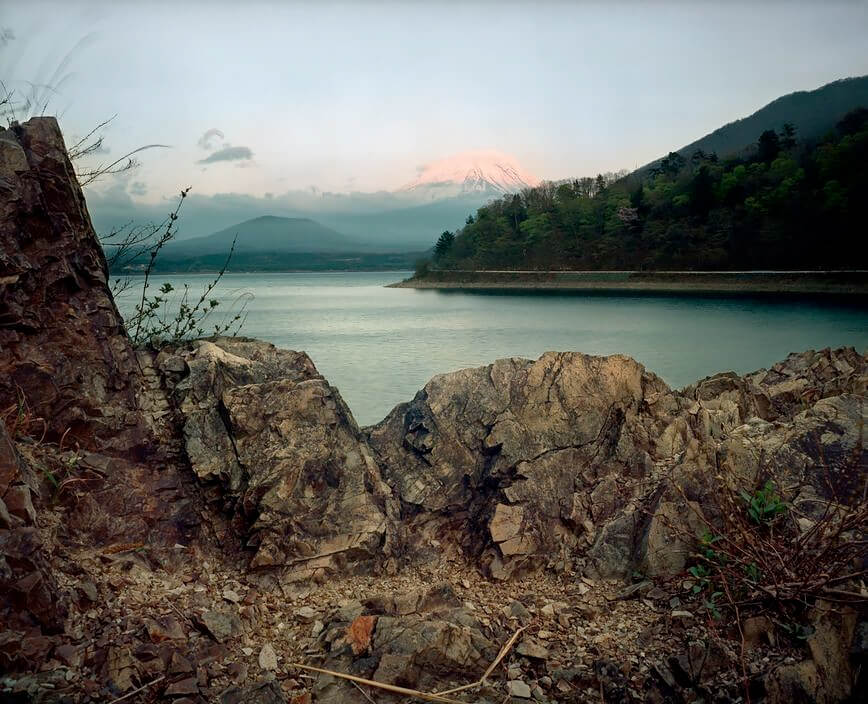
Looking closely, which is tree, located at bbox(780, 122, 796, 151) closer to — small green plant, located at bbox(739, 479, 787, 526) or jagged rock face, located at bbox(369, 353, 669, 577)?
jagged rock face, located at bbox(369, 353, 669, 577)

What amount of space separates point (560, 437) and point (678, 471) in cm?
90

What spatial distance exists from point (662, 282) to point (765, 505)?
56.9 metres

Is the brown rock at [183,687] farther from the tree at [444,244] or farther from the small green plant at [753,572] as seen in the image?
the tree at [444,244]

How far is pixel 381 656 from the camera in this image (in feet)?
9.65

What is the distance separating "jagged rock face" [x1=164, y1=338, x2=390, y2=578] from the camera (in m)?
3.90

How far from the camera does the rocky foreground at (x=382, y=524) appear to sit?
2.81m

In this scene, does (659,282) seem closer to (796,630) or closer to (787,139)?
(787,139)

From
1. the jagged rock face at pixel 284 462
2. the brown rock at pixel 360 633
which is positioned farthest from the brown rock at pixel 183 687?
the jagged rock face at pixel 284 462

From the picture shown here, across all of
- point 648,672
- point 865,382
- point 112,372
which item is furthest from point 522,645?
point 865,382

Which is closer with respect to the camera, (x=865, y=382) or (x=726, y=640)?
(x=726, y=640)

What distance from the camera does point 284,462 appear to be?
4.11m

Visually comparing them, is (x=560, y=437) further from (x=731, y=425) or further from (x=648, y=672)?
(x=648, y=672)

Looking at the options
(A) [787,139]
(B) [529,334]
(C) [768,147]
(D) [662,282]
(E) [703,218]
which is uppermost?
(A) [787,139]

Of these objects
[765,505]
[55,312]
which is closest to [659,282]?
[765,505]
